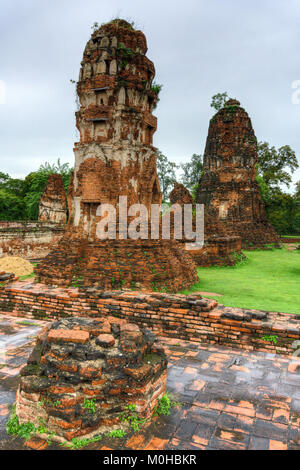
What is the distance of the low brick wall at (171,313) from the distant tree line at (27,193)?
733 inches

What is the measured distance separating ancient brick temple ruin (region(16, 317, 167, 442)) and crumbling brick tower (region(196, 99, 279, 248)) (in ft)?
54.6

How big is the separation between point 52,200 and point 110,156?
435 inches

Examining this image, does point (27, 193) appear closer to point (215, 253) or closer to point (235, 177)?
point (235, 177)

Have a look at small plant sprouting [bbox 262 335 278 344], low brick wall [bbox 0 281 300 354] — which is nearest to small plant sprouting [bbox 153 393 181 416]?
low brick wall [bbox 0 281 300 354]

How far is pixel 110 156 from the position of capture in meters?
6.92

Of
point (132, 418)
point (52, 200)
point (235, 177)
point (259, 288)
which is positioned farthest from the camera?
point (235, 177)

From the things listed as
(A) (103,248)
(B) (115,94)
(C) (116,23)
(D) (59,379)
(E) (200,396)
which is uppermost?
(C) (116,23)

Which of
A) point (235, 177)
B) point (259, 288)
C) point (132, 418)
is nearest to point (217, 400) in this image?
point (132, 418)

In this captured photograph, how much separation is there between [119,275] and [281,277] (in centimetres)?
454

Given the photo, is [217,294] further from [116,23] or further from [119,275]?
[116,23]

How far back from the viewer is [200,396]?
315cm

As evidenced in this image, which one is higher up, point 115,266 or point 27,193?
point 27,193

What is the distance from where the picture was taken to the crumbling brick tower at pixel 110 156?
6.71 meters
